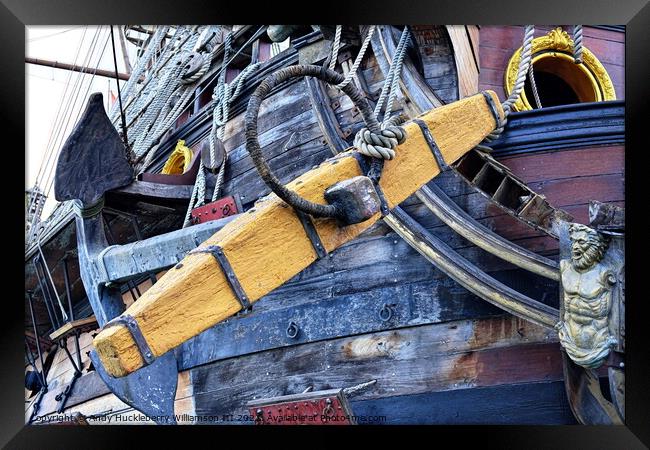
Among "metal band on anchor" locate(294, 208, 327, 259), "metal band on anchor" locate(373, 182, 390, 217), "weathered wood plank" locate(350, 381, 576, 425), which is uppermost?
"metal band on anchor" locate(373, 182, 390, 217)

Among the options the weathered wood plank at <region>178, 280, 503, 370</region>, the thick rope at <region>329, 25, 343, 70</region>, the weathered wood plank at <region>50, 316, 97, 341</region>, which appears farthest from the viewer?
the weathered wood plank at <region>50, 316, 97, 341</region>

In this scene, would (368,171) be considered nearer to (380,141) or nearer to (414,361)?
(380,141)

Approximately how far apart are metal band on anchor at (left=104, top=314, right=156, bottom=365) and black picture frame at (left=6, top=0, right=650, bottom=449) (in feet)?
3.25

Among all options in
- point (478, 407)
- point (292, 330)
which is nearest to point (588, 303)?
point (478, 407)

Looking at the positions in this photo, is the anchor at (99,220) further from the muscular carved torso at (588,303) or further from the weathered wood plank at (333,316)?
the muscular carved torso at (588,303)

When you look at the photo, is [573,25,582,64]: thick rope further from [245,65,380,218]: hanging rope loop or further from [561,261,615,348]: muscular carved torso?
[245,65,380,218]: hanging rope loop

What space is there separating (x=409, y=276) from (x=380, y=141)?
0.80 m

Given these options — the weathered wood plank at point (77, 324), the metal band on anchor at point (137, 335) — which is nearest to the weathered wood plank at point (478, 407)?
the metal band on anchor at point (137, 335)

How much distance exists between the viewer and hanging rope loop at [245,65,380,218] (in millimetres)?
2371

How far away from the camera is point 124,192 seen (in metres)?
3.75

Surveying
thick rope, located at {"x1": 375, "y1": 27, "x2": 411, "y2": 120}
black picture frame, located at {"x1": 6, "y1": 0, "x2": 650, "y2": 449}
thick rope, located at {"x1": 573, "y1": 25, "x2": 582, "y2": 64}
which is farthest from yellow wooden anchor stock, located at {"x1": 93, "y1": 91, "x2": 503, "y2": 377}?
thick rope, located at {"x1": 573, "y1": 25, "x2": 582, "y2": 64}

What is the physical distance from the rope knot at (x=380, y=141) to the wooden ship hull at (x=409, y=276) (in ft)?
2.28
